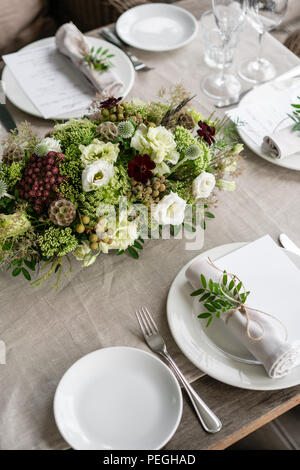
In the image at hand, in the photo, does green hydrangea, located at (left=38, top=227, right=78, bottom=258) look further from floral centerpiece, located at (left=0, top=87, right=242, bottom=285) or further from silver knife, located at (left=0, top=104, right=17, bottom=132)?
silver knife, located at (left=0, top=104, right=17, bottom=132)

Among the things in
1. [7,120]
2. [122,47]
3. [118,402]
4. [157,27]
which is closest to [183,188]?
[118,402]

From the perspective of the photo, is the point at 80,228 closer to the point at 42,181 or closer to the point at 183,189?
the point at 42,181

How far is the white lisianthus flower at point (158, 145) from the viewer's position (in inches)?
31.8

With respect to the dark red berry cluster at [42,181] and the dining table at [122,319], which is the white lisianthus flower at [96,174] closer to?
the dark red berry cluster at [42,181]

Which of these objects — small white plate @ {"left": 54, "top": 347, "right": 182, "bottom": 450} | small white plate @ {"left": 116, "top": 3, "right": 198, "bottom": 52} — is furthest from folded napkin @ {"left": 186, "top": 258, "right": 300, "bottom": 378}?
small white plate @ {"left": 116, "top": 3, "right": 198, "bottom": 52}

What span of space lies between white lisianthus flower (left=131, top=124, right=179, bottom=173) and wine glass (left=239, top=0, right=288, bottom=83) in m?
0.59

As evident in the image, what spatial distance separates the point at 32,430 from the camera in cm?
72

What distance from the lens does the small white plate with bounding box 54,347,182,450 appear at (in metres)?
0.70

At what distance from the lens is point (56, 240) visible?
0.80m

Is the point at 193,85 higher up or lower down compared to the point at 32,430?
higher up
